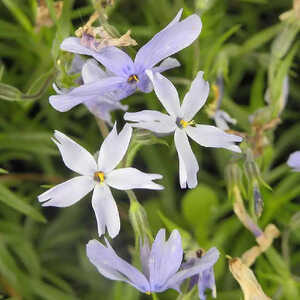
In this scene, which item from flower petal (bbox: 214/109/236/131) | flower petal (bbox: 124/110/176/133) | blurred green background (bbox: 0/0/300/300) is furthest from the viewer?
blurred green background (bbox: 0/0/300/300)

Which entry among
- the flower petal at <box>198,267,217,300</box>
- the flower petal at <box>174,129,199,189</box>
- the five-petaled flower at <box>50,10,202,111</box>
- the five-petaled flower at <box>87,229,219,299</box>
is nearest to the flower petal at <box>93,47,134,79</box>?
the five-petaled flower at <box>50,10,202,111</box>

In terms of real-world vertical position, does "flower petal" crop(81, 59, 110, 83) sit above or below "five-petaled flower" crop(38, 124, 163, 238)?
above

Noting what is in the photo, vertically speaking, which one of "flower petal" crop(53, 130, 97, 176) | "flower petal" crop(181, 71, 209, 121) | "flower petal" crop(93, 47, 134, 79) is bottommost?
"flower petal" crop(53, 130, 97, 176)

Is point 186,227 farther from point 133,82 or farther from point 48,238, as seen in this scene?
point 133,82

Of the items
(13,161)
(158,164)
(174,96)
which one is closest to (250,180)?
(174,96)

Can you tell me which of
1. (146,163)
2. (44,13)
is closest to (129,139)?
(44,13)

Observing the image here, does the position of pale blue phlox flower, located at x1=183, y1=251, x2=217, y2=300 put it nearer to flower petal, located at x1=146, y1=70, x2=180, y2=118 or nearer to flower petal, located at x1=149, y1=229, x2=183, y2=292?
flower petal, located at x1=149, y1=229, x2=183, y2=292

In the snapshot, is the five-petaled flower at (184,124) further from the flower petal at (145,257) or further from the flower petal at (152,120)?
the flower petal at (145,257)

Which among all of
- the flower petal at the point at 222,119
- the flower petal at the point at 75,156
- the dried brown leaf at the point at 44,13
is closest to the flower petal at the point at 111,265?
the flower petal at the point at 75,156

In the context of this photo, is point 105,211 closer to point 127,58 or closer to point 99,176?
point 99,176
